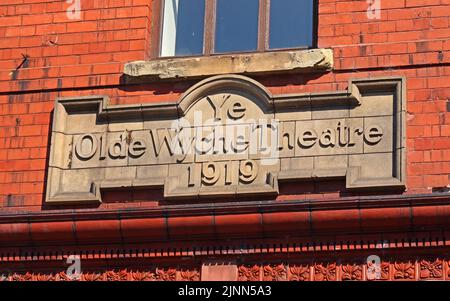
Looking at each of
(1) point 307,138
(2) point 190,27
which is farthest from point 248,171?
(2) point 190,27

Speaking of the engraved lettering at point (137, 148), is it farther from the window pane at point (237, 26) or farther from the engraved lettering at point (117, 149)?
the window pane at point (237, 26)

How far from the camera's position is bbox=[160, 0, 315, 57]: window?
41.4 feet

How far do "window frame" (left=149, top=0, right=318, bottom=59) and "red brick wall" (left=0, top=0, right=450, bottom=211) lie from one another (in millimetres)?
100

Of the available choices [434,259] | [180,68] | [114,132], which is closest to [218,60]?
[180,68]

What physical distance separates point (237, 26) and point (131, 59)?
3.91 feet

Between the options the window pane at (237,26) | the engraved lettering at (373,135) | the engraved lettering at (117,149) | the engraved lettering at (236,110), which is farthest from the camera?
the window pane at (237,26)

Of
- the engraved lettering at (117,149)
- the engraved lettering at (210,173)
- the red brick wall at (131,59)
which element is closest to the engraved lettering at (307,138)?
the red brick wall at (131,59)

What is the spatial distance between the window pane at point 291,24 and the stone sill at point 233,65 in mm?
246

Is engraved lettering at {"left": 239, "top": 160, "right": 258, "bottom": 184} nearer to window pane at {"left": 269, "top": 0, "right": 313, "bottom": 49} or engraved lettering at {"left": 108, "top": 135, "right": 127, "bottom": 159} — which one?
engraved lettering at {"left": 108, "top": 135, "right": 127, "bottom": 159}

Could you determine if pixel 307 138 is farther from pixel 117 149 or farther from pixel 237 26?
pixel 117 149

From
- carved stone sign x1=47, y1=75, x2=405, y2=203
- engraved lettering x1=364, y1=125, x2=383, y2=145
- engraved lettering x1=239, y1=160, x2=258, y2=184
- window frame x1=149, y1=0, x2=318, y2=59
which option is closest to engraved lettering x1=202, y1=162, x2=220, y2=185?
carved stone sign x1=47, y1=75, x2=405, y2=203

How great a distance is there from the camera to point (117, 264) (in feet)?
39.0

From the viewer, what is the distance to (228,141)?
12.0 metres

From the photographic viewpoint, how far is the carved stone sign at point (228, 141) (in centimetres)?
1165
